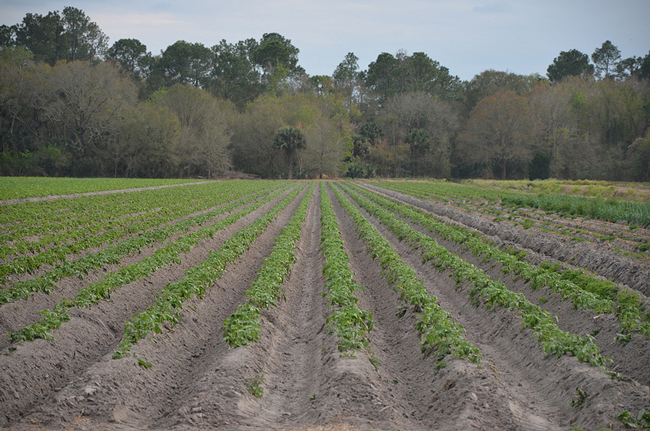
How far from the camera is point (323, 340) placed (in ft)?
25.6

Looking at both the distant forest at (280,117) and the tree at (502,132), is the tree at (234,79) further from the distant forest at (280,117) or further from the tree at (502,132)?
the tree at (502,132)

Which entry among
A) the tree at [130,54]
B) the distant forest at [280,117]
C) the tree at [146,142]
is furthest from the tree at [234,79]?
the tree at [146,142]

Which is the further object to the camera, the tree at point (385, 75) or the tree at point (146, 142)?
the tree at point (385, 75)

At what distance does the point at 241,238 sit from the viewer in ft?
49.1

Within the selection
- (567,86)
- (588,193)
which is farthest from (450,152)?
(588,193)

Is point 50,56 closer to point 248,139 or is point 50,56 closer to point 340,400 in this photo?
point 248,139

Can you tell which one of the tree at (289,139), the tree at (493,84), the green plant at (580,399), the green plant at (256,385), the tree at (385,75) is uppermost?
the tree at (385,75)

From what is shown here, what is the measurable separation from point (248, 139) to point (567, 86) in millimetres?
53652

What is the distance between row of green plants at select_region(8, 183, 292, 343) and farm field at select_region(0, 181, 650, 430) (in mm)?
41

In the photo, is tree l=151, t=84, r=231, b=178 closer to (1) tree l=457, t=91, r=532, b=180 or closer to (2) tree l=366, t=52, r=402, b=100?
(1) tree l=457, t=91, r=532, b=180

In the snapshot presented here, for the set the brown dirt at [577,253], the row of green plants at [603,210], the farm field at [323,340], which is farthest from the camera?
the row of green plants at [603,210]

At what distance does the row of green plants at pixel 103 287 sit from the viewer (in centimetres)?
664

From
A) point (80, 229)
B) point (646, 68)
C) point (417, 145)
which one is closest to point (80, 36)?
point (417, 145)

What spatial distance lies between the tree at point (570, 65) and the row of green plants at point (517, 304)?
102 m
